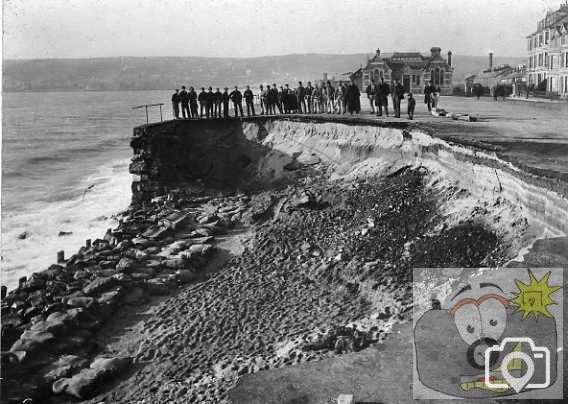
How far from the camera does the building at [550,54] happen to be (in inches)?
1935

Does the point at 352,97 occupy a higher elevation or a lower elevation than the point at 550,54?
lower

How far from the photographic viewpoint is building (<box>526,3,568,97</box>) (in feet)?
161

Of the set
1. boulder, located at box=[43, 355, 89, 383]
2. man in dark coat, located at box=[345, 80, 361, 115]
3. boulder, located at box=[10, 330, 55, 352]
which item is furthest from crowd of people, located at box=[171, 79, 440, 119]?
boulder, located at box=[43, 355, 89, 383]

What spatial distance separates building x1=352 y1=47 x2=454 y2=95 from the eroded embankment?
43377mm

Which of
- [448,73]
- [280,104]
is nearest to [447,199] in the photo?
[280,104]

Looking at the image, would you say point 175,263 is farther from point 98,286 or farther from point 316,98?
point 316,98

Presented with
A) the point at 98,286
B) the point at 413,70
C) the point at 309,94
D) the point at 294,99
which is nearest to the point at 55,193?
the point at 294,99

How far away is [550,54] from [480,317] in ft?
171

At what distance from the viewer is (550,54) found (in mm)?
52000

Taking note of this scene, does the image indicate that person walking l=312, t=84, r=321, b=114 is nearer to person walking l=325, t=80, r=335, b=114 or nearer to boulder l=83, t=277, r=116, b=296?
person walking l=325, t=80, r=335, b=114

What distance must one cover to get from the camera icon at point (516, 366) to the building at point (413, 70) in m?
53.9

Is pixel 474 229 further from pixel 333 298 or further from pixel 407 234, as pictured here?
pixel 333 298

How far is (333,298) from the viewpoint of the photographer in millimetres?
11602

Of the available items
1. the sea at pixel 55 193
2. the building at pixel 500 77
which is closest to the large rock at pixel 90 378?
the sea at pixel 55 193
